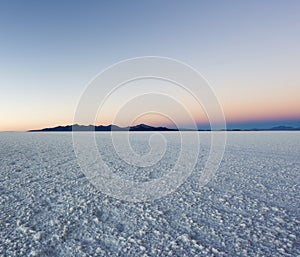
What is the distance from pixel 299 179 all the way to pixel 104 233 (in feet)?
16.6

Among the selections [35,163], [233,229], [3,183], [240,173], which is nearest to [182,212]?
[233,229]

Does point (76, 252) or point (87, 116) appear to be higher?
point (87, 116)

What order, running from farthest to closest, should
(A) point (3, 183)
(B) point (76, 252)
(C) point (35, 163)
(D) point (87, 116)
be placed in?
(C) point (35, 163) < (D) point (87, 116) < (A) point (3, 183) < (B) point (76, 252)

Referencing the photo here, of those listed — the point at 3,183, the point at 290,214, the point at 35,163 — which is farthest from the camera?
the point at 35,163

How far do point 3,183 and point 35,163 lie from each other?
106 inches

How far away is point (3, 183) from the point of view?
18.1 feet

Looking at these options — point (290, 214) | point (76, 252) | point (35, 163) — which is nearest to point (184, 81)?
point (290, 214)


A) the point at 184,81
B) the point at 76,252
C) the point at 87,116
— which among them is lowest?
the point at 76,252

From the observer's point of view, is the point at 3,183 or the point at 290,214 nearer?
the point at 290,214

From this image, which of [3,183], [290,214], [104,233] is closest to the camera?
[104,233]

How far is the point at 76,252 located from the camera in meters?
2.79

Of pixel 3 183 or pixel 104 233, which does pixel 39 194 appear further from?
pixel 104 233

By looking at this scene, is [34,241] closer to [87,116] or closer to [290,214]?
[290,214]

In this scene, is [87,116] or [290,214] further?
[87,116]
